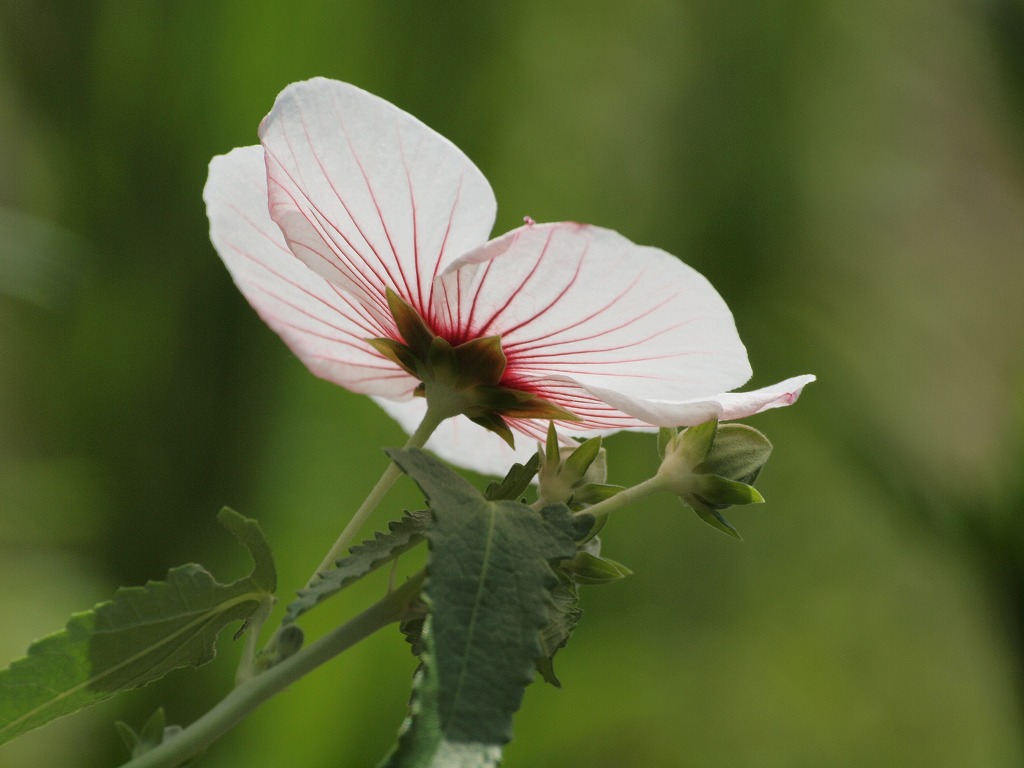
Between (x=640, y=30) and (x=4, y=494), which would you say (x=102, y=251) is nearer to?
(x=4, y=494)

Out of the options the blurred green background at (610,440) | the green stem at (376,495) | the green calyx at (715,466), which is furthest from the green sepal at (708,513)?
the blurred green background at (610,440)

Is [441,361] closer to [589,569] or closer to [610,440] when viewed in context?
[589,569]

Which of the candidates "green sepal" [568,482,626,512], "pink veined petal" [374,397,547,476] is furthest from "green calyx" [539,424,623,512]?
"pink veined petal" [374,397,547,476]

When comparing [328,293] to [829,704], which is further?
[829,704]

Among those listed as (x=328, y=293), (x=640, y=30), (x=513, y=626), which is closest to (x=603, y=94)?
(x=640, y=30)

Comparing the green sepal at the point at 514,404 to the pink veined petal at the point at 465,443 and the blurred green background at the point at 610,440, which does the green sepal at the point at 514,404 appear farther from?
the blurred green background at the point at 610,440

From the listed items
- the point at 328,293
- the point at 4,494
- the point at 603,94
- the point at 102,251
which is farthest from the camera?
the point at 603,94

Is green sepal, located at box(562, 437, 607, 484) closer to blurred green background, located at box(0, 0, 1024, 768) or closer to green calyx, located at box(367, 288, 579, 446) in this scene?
green calyx, located at box(367, 288, 579, 446)
